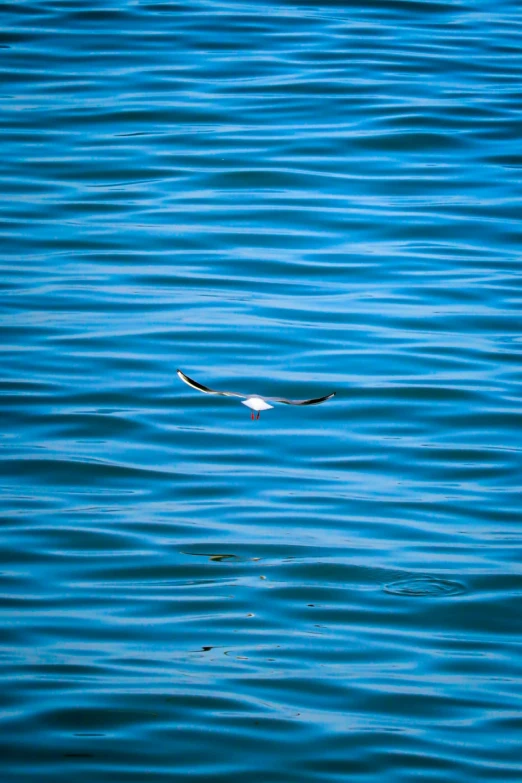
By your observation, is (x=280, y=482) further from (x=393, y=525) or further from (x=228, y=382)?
(x=228, y=382)

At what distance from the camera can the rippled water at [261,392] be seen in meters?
5.03

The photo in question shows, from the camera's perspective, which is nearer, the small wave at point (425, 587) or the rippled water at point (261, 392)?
the rippled water at point (261, 392)

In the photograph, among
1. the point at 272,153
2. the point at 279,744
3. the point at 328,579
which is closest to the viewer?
the point at 279,744

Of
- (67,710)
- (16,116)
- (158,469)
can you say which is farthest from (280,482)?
(16,116)

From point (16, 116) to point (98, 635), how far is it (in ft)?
27.5

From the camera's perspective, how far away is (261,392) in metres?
7.98

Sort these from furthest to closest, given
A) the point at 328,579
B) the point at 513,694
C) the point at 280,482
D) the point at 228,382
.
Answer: the point at 228,382, the point at 280,482, the point at 328,579, the point at 513,694

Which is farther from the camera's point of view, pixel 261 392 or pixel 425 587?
pixel 261 392

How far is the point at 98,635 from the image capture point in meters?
5.51

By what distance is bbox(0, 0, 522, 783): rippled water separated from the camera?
503 centimetres

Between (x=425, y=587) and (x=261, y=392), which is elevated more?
(x=261, y=392)

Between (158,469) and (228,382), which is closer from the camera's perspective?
(158,469)

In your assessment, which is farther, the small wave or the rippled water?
the small wave

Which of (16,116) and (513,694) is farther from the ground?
(16,116)
